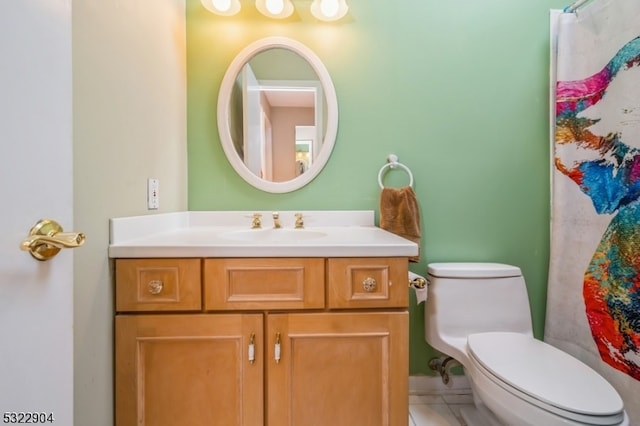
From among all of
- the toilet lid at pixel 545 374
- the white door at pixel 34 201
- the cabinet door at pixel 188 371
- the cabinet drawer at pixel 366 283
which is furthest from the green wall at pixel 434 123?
the white door at pixel 34 201

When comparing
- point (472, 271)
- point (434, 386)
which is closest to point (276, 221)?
point (472, 271)

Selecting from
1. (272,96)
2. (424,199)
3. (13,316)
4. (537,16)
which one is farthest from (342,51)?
(13,316)

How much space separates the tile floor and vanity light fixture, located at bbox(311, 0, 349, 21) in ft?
6.25

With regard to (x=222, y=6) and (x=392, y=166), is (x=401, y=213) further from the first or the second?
(x=222, y=6)

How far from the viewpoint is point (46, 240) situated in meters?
0.46

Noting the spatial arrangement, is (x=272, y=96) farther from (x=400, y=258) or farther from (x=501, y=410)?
(x=501, y=410)

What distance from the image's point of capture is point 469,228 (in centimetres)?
150

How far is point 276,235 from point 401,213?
59cm

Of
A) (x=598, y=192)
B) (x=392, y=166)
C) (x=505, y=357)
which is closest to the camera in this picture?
(x=505, y=357)

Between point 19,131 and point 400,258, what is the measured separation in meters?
0.92

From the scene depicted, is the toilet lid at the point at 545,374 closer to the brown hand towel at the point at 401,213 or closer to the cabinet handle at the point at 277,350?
the brown hand towel at the point at 401,213

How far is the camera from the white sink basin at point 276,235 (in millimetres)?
1306

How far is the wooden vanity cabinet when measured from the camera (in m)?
0.90

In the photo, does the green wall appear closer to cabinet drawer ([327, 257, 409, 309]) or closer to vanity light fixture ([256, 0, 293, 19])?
vanity light fixture ([256, 0, 293, 19])
